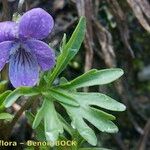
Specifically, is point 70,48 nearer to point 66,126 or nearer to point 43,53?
point 43,53

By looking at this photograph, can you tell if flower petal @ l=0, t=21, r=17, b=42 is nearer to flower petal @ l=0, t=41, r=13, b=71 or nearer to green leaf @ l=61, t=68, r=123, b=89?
flower petal @ l=0, t=41, r=13, b=71

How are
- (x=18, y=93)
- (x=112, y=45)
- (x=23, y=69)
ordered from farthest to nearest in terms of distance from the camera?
1. (x=112, y=45)
2. (x=23, y=69)
3. (x=18, y=93)

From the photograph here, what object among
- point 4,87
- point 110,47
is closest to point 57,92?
point 4,87

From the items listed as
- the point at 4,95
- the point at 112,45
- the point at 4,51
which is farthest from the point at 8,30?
the point at 112,45

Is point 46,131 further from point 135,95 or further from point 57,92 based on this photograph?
point 135,95

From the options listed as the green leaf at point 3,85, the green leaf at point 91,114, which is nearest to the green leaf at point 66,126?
the green leaf at point 91,114

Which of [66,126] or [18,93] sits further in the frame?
[66,126]
